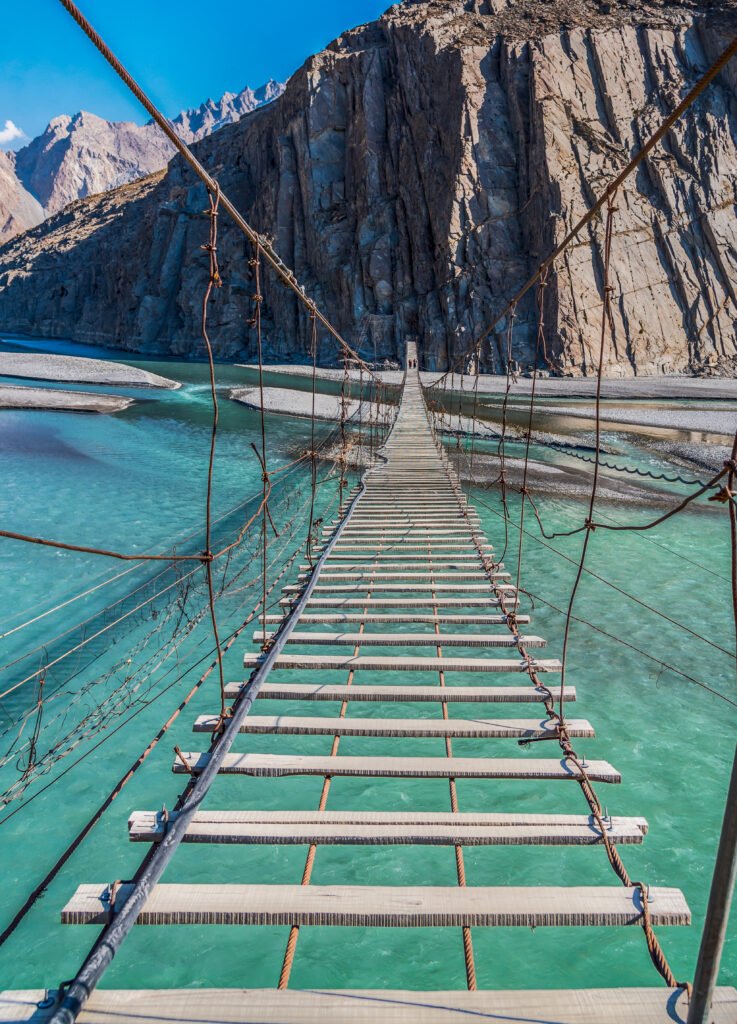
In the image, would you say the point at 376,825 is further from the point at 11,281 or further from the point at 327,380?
the point at 11,281

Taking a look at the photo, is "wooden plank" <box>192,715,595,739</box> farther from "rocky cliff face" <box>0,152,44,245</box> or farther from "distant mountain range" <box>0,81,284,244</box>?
"distant mountain range" <box>0,81,284,244</box>

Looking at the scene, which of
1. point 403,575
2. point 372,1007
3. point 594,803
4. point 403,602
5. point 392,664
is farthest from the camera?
point 403,575

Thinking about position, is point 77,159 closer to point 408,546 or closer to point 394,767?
point 408,546

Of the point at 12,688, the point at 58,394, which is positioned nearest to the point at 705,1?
the point at 58,394

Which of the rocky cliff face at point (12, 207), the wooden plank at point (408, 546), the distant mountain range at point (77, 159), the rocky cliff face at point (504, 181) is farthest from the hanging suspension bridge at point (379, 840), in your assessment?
the distant mountain range at point (77, 159)

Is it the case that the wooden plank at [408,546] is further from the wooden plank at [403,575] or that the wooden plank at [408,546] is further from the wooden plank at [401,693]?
the wooden plank at [401,693]

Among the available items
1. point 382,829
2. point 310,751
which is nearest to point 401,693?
point 382,829
